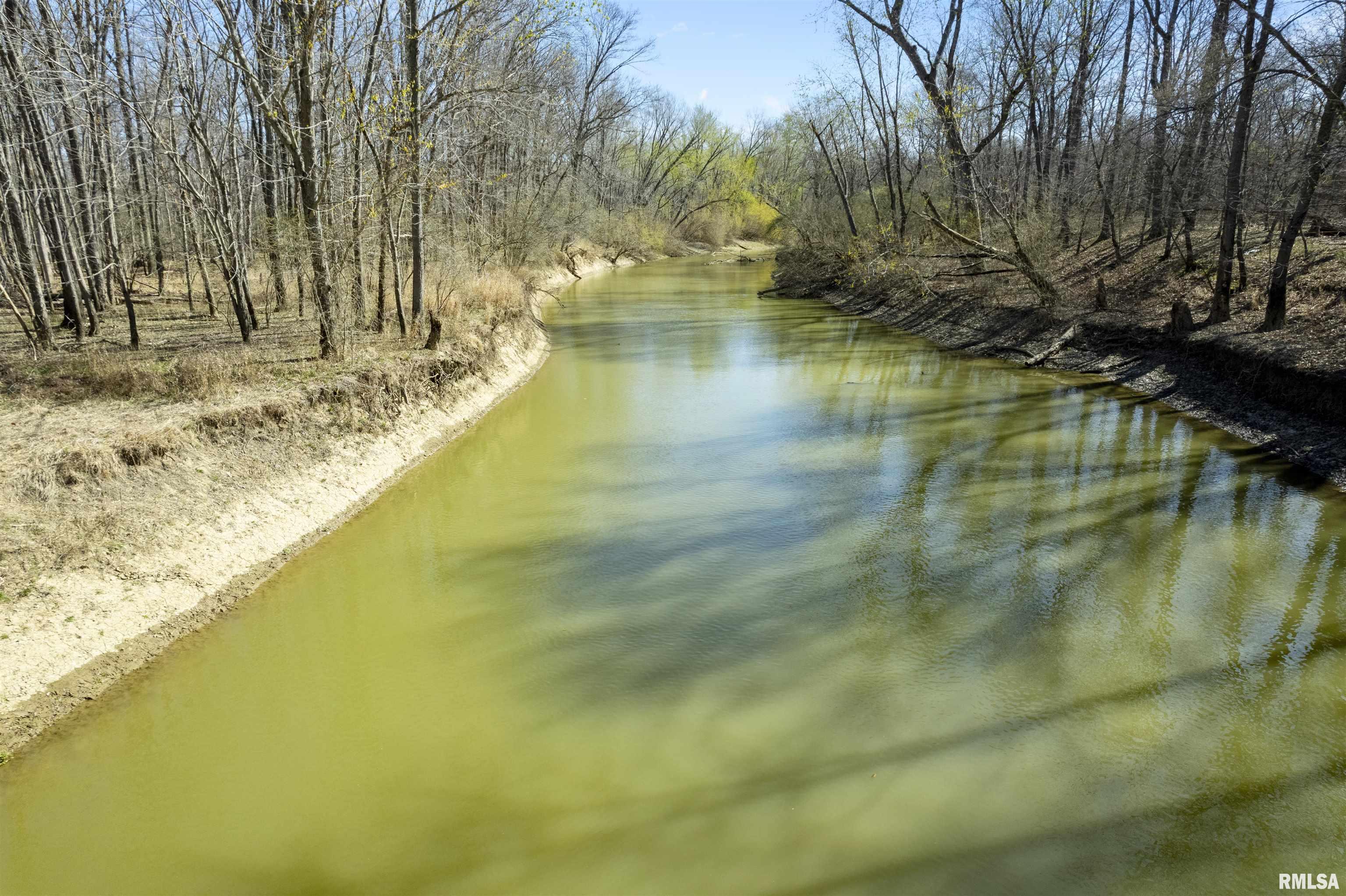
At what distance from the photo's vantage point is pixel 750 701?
19.7ft

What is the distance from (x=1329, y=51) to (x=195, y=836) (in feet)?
53.8

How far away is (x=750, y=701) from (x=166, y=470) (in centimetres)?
635

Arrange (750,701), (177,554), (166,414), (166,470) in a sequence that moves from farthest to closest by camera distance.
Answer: (166,414)
(166,470)
(177,554)
(750,701)

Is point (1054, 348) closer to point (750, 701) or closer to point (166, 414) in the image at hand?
point (750, 701)

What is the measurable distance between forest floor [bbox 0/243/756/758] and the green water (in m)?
0.42

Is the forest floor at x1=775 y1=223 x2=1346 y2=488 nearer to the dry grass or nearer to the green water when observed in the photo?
the green water

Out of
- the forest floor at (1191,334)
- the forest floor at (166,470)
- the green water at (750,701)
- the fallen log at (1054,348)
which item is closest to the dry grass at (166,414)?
the forest floor at (166,470)

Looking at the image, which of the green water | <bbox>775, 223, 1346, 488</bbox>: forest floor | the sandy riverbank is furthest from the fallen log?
the sandy riverbank

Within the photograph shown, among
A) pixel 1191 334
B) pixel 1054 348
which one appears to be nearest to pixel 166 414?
pixel 1054 348

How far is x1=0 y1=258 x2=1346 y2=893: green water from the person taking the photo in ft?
15.1

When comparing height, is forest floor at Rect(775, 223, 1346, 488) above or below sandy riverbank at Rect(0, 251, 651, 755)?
above

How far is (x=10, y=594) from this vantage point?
19.7 feet

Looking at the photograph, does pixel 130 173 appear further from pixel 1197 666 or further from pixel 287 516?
pixel 1197 666

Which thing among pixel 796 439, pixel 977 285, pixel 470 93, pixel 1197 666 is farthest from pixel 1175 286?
pixel 470 93
